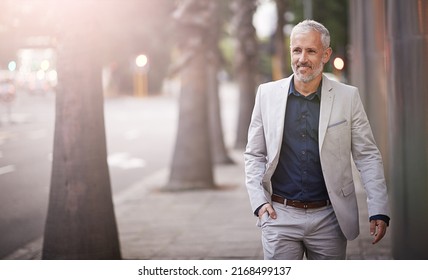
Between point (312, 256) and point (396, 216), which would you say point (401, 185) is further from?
point (312, 256)

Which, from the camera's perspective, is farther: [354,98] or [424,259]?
[424,259]

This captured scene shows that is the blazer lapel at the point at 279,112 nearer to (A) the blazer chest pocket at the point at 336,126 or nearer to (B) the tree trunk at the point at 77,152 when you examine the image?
(A) the blazer chest pocket at the point at 336,126

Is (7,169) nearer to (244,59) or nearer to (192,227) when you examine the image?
(192,227)

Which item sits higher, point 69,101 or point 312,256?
point 69,101

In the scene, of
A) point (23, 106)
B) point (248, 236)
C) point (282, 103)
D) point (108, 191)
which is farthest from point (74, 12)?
point (23, 106)

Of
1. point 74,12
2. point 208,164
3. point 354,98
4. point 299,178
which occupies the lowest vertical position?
point 208,164

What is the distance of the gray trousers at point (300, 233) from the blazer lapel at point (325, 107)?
0.39 meters

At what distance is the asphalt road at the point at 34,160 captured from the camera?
Answer: 1253cm

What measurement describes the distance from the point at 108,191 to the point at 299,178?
4.10 meters

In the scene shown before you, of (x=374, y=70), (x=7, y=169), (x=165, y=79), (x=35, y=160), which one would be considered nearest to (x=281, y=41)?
(x=165, y=79)

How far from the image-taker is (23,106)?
62.1ft

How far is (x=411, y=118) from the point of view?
7.43 metres

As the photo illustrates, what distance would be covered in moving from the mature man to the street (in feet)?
17.6

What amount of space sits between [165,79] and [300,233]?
14.6 metres
